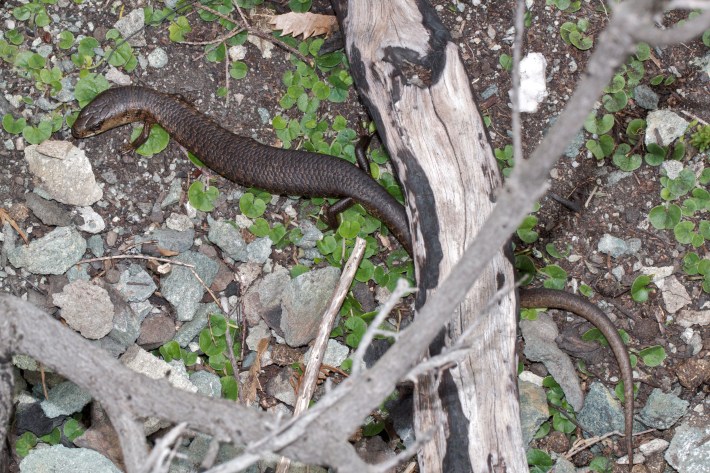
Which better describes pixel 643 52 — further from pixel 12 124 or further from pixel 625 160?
pixel 12 124

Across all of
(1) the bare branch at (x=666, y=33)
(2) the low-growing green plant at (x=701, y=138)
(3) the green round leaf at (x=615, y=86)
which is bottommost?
(1) the bare branch at (x=666, y=33)

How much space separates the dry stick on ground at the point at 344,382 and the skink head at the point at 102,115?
78.8 inches

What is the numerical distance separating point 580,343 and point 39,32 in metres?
4.20

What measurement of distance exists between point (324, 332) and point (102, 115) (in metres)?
2.09

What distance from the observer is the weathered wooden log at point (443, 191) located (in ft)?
12.9

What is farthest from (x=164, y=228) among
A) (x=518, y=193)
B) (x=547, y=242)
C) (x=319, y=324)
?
(x=518, y=193)

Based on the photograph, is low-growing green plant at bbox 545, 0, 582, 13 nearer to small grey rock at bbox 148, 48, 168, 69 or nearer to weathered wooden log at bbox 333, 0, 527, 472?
weathered wooden log at bbox 333, 0, 527, 472

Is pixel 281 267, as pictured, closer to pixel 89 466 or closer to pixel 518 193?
pixel 89 466

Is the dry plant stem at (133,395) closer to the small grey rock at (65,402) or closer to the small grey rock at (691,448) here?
the small grey rock at (65,402)

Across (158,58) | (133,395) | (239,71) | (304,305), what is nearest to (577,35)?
(239,71)

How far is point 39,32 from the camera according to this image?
536cm

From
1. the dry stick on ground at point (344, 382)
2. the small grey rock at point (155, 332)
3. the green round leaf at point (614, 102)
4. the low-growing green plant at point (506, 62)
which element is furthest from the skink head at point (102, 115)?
the green round leaf at point (614, 102)

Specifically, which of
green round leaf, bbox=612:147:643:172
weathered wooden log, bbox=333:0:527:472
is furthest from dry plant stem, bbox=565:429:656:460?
A: green round leaf, bbox=612:147:643:172

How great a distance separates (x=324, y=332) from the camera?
486 cm
